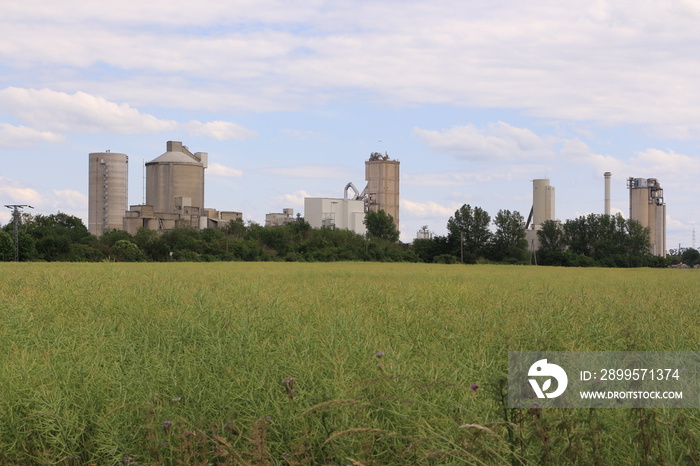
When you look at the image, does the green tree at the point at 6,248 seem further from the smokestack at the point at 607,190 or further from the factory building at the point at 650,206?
the factory building at the point at 650,206

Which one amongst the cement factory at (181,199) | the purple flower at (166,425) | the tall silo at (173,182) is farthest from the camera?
the tall silo at (173,182)

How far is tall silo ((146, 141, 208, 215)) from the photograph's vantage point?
8925cm

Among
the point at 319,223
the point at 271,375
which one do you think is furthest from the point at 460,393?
the point at 319,223

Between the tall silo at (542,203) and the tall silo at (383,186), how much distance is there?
19.6 m

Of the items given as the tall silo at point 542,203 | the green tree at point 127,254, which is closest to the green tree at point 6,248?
the green tree at point 127,254

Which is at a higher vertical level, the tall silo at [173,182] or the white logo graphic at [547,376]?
the tall silo at [173,182]

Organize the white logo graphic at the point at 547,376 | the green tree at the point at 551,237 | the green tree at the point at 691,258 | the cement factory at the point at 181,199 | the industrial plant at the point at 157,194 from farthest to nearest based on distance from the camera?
1. the green tree at the point at 691,258
2. the cement factory at the point at 181,199
3. the industrial plant at the point at 157,194
4. the green tree at the point at 551,237
5. the white logo graphic at the point at 547,376

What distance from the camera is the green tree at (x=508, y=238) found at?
73250 millimetres

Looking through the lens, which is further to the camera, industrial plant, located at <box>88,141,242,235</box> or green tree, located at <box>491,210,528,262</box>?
industrial plant, located at <box>88,141,242,235</box>

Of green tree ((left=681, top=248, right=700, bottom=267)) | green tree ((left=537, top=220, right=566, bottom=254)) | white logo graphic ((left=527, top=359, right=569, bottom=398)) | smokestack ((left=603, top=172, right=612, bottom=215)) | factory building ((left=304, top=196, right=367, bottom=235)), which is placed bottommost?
green tree ((left=681, top=248, right=700, bottom=267))

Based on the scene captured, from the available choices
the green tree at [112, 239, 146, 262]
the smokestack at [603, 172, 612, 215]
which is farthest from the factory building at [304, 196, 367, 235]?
the green tree at [112, 239, 146, 262]

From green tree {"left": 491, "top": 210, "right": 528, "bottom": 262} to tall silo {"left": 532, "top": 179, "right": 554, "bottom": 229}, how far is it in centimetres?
1305

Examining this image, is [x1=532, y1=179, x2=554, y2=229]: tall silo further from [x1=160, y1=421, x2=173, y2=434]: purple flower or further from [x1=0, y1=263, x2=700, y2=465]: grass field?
[x1=160, y1=421, x2=173, y2=434]: purple flower

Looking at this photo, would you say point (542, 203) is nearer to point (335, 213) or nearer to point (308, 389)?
point (335, 213)
